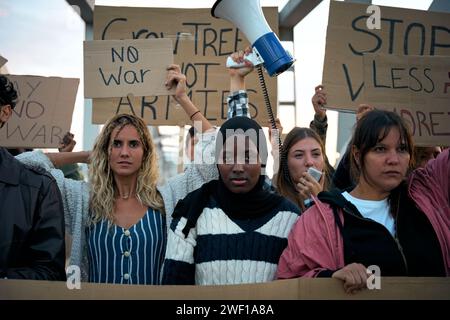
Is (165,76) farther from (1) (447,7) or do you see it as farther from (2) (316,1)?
(1) (447,7)

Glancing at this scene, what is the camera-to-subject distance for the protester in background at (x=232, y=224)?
1848 millimetres

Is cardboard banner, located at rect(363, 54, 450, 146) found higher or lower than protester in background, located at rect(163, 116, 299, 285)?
higher

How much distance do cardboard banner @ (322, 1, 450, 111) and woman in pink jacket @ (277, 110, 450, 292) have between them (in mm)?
1247

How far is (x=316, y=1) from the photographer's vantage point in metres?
3.64

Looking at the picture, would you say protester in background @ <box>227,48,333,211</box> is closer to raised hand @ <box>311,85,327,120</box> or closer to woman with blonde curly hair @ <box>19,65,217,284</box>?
woman with blonde curly hair @ <box>19,65,217,284</box>

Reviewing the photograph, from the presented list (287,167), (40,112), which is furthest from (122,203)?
(40,112)

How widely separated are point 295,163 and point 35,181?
1.19 meters

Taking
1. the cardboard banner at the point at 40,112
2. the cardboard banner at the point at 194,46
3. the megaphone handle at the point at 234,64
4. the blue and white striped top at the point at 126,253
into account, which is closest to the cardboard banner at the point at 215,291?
the blue and white striped top at the point at 126,253

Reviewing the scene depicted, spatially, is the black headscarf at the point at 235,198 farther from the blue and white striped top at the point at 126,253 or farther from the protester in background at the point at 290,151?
the protester in background at the point at 290,151

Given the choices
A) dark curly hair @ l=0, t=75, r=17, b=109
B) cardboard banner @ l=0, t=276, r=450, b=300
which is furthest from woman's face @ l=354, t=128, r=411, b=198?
dark curly hair @ l=0, t=75, r=17, b=109

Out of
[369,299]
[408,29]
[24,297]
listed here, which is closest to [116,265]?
[24,297]

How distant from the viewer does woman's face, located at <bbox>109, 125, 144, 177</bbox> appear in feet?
7.80

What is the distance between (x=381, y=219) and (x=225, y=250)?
1.61 ft

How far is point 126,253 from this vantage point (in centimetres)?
218
